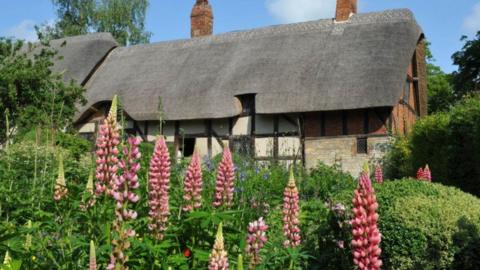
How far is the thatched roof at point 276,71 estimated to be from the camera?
19.3 meters

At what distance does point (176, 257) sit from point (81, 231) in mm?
845

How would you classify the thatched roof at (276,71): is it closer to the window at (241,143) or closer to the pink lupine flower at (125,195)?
the window at (241,143)

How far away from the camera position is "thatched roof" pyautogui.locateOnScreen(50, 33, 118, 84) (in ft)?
84.8

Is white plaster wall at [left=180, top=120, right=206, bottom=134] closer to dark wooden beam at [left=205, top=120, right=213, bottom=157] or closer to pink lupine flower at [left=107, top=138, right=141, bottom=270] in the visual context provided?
dark wooden beam at [left=205, top=120, right=213, bottom=157]

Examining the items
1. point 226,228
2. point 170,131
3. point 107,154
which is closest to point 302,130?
point 170,131

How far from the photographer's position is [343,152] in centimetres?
1925

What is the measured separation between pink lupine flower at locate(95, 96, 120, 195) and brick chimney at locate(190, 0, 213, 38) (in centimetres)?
2494

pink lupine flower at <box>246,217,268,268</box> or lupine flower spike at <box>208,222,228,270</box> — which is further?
pink lupine flower at <box>246,217,268,268</box>

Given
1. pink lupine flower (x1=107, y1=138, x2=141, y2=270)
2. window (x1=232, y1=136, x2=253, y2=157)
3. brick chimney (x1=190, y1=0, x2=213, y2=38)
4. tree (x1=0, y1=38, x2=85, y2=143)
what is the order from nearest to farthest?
pink lupine flower (x1=107, y1=138, x2=141, y2=270) → tree (x1=0, y1=38, x2=85, y2=143) → window (x1=232, y1=136, x2=253, y2=157) → brick chimney (x1=190, y1=0, x2=213, y2=38)

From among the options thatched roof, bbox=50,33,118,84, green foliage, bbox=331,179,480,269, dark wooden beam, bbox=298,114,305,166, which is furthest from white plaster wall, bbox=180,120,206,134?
green foliage, bbox=331,179,480,269

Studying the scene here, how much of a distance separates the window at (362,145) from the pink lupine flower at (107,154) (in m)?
16.6

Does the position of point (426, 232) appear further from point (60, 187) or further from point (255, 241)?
point (60, 187)

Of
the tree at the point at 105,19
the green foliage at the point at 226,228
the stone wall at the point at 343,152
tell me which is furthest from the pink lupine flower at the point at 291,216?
the tree at the point at 105,19

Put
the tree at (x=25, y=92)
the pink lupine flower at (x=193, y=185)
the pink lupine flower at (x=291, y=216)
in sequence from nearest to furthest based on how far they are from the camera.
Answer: the pink lupine flower at (x=193, y=185) → the pink lupine flower at (x=291, y=216) → the tree at (x=25, y=92)
